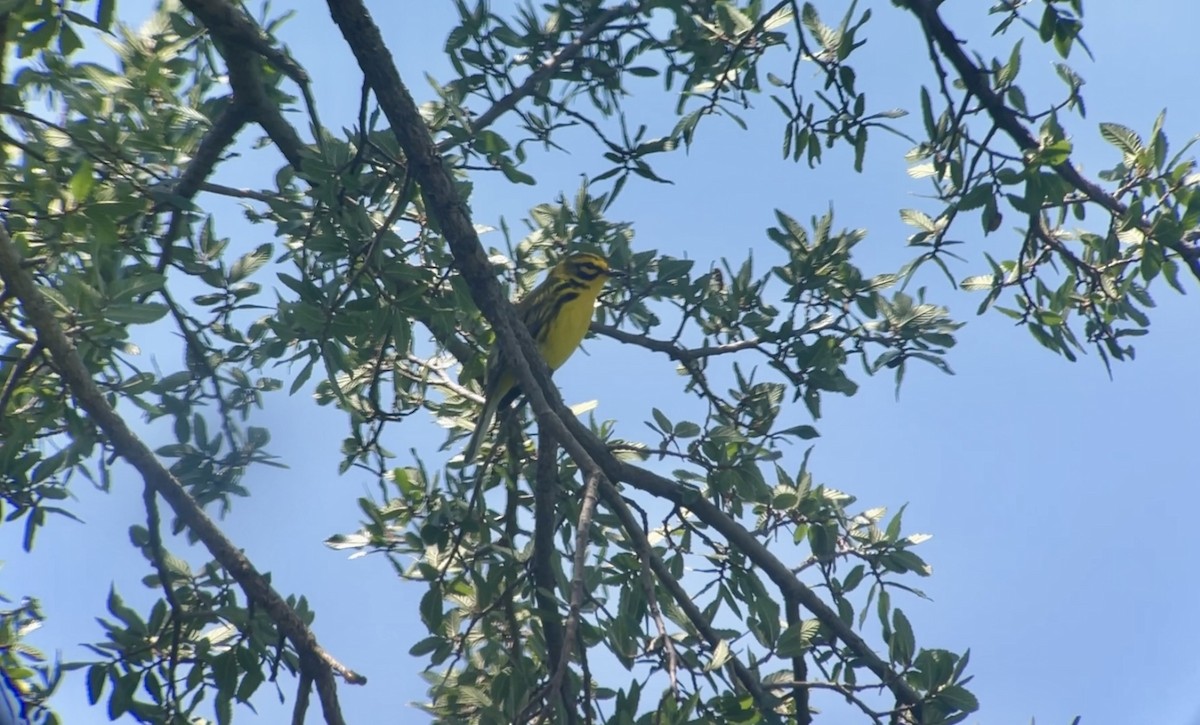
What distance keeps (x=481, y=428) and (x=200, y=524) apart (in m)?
1.23

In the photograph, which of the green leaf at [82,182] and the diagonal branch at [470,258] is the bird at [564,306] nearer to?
the diagonal branch at [470,258]

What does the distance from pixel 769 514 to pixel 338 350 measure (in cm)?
140

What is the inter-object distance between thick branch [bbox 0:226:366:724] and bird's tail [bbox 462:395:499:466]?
1.08 m

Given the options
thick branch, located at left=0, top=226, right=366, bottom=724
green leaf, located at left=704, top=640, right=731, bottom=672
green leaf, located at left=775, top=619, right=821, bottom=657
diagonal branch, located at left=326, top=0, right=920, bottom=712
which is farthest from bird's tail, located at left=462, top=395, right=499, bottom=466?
green leaf, located at left=704, top=640, right=731, bottom=672

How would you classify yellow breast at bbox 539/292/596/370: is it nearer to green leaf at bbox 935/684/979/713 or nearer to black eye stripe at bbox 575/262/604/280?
black eye stripe at bbox 575/262/604/280

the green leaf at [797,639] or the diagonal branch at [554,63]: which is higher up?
the diagonal branch at [554,63]

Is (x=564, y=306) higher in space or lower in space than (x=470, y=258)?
higher

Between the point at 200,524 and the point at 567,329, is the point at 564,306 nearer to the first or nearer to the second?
the point at 567,329

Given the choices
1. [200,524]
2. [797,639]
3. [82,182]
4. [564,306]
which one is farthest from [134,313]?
[564,306]

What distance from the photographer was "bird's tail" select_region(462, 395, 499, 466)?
414 centimetres

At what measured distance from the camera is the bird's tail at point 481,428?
4.14 meters

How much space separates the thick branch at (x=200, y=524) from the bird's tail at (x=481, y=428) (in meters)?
1.08

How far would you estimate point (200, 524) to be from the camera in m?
3.12

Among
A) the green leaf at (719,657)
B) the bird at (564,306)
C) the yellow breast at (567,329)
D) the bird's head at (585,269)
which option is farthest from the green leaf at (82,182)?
the yellow breast at (567,329)
